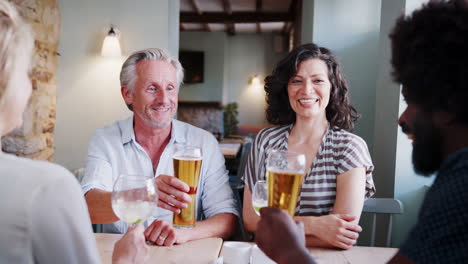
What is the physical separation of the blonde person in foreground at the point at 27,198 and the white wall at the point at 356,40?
3122 mm

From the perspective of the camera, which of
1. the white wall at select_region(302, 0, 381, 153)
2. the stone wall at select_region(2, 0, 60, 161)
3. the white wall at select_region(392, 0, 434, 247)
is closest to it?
the white wall at select_region(392, 0, 434, 247)

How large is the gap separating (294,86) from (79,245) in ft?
4.42

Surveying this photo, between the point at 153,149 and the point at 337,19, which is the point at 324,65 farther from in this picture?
the point at 337,19

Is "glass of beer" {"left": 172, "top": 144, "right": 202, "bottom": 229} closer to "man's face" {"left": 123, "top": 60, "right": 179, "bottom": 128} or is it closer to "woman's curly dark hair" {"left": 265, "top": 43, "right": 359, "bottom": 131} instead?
"man's face" {"left": 123, "top": 60, "right": 179, "bottom": 128}

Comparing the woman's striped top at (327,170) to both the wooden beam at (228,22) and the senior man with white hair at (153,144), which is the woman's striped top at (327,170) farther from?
the wooden beam at (228,22)

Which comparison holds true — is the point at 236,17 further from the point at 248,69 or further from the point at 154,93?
the point at 154,93

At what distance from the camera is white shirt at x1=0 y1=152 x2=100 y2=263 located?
2.07 feet

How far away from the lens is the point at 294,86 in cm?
183

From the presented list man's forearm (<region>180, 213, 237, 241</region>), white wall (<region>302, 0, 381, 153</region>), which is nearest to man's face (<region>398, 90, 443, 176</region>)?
man's forearm (<region>180, 213, 237, 241</region>)

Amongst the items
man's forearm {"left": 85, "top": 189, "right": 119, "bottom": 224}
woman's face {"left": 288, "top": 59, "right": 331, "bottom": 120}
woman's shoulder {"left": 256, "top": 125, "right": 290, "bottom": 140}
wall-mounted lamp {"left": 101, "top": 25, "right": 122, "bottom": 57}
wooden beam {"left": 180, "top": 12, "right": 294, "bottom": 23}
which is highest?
wooden beam {"left": 180, "top": 12, "right": 294, "bottom": 23}

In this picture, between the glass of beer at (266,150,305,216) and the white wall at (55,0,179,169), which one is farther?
the white wall at (55,0,179,169)

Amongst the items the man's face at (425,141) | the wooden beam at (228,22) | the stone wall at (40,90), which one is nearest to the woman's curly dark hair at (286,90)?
the man's face at (425,141)

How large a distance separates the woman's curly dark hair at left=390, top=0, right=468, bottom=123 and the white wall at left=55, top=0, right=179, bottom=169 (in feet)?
9.42

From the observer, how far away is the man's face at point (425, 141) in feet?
2.50
